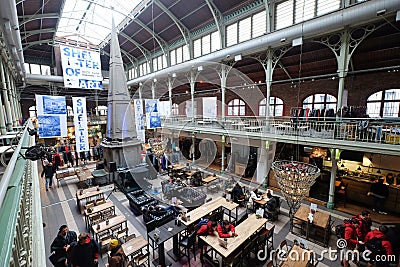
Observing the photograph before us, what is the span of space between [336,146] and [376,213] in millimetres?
3335

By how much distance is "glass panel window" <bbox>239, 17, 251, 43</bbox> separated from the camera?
31.3 ft

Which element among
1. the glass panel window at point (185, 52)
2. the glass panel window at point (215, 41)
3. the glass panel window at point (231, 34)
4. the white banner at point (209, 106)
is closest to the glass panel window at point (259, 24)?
the glass panel window at point (231, 34)

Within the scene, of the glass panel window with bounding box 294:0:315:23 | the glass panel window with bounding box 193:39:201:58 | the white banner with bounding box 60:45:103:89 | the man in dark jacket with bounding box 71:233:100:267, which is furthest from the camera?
the glass panel window with bounding box 193:39:201:58

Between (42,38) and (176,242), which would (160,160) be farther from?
(42,38)

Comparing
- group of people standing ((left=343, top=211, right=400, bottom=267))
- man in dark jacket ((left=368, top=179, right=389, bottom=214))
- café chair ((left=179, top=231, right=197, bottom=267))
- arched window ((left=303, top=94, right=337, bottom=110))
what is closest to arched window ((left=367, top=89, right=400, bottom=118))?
arched window ((left=303, top=94, right=337, bottom=110))

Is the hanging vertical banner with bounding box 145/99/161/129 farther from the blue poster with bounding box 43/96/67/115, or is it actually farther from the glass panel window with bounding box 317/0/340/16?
the glass panel window with bounding box 317/0/340/16

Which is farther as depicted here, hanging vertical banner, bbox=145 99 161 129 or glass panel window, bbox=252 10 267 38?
hanging vertical banner, bbox=145 99 161 129

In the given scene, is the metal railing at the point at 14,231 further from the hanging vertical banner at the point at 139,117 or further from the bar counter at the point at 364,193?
the bar counter at the point at 364,193

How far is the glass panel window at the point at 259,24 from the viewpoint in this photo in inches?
350

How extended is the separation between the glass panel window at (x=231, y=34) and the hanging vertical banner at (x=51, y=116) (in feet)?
30.5

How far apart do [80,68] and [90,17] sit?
411cm

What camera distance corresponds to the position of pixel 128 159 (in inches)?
404

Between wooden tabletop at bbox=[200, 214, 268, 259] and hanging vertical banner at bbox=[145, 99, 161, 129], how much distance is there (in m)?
6.84

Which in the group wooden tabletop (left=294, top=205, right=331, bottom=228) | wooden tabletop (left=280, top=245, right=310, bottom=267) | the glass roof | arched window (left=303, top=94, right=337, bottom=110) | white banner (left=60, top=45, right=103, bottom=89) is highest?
the glass roof
